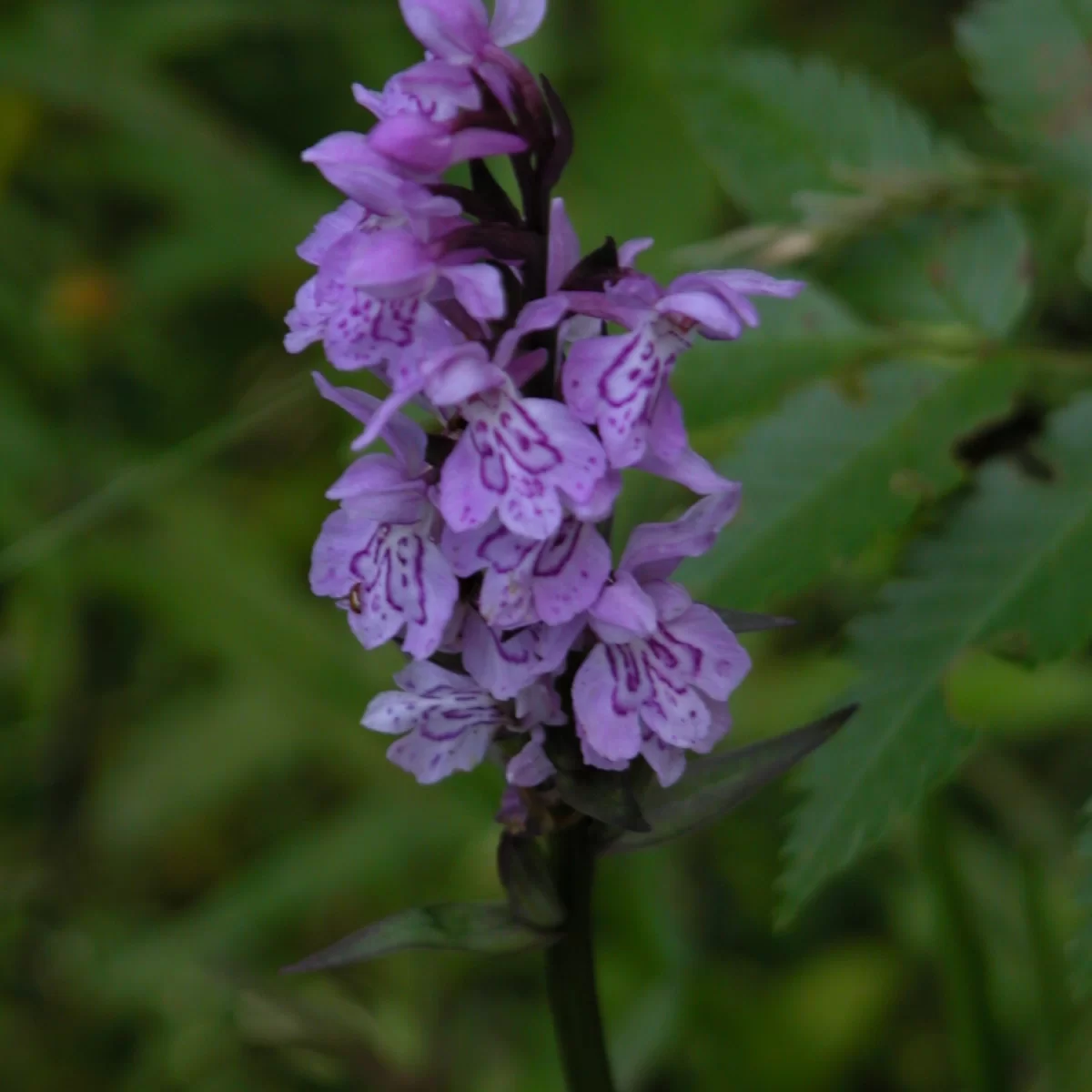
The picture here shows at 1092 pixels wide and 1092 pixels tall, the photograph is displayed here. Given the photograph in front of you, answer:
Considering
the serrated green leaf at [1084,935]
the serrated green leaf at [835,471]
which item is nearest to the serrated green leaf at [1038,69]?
the serrated green leaf at [835,471]

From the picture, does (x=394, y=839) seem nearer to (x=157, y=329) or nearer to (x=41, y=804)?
(x=41, y=804)

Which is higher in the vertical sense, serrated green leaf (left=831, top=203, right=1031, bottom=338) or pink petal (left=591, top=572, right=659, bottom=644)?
pink petal (left=591, top=572, right=659, bottom=644)

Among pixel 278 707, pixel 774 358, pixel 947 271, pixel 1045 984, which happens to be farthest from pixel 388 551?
pixel 278 707

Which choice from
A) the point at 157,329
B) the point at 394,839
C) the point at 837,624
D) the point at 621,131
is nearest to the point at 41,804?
the point at 394,839

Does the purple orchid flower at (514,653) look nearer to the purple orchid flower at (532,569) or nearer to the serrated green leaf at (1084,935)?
the purple orchid flower at (532,569)

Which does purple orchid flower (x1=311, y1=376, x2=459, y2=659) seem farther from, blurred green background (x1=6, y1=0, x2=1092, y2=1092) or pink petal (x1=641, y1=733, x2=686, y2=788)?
blurred green background (x1=6, y1=0, x2=1092, y2=1092)

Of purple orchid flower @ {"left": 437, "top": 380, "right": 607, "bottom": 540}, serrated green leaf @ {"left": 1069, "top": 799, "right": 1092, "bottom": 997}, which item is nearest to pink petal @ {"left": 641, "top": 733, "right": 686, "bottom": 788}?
purple orchid flower @ {"left": 437, "top": 380, "right": 607, "bottom": 540}
